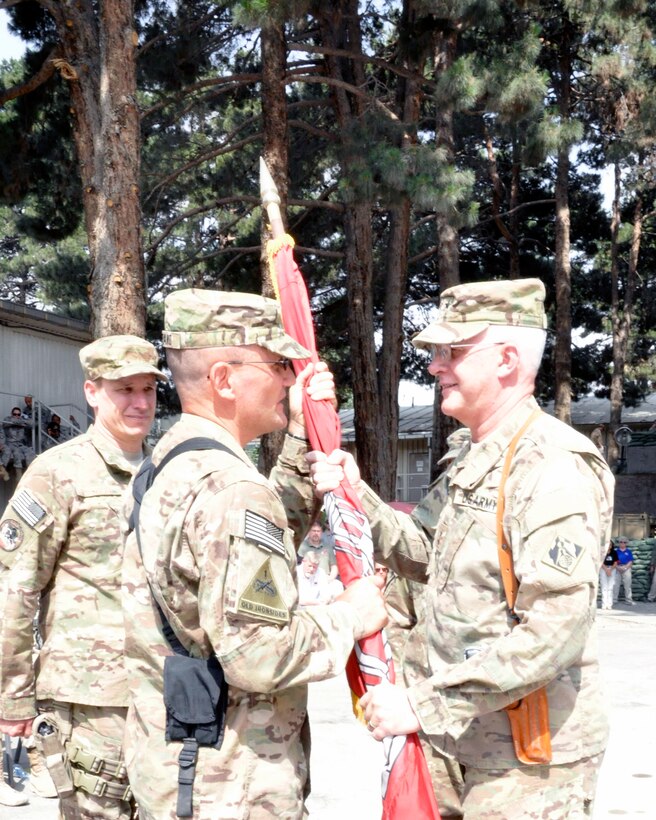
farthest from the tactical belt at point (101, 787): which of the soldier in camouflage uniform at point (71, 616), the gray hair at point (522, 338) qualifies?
the gray hair at point (522, 338)

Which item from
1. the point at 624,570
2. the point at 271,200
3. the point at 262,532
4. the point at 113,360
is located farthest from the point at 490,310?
the point at 624,570

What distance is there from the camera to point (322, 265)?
73.5 feet

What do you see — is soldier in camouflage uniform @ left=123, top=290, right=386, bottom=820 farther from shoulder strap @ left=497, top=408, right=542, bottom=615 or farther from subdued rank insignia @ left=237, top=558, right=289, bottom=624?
shoulder strap @ left=497, top=408, right=542, bottom=615

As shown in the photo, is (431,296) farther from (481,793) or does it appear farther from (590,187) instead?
(481,793)

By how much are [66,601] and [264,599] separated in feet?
6.09

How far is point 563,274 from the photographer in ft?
79.8

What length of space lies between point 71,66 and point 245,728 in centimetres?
816

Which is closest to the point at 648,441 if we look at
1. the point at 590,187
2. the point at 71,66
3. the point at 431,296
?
the point at 590,187

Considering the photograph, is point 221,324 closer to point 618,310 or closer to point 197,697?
point 197,697

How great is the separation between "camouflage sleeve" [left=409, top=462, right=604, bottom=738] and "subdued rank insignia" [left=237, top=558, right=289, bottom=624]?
44 centimetres

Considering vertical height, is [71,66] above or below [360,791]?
above

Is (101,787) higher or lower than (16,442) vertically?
lower

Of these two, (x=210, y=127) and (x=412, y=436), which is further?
(x=412, y=436)

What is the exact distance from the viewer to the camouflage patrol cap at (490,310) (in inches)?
117
